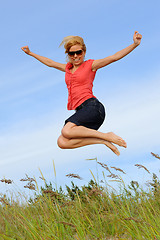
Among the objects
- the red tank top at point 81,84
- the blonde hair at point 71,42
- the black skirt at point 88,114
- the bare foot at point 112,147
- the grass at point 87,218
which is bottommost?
the grass at point 87,218

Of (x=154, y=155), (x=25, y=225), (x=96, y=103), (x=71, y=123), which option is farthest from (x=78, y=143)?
(x=25, y=225)

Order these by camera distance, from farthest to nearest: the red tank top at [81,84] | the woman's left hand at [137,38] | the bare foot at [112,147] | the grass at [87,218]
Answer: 1. the bare foot at [112,147]
2. the red tank top at [81,84]
3. the woman's left hand at [137,38]
4. the grass at [87,218]

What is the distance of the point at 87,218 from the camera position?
14.2ft

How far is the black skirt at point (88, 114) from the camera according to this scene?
20.9 ft

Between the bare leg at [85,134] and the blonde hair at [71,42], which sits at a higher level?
the blonde hair at [71,42]

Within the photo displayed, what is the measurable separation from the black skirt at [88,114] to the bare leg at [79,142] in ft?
1.05

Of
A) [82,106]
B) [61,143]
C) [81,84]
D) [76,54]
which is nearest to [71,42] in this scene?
[76,54]

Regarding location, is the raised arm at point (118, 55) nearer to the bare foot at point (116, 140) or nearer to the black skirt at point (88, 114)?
the black skirt at point (88, 114)

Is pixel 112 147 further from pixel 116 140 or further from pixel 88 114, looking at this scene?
pixel 88 114

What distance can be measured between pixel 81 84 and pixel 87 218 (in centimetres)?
303

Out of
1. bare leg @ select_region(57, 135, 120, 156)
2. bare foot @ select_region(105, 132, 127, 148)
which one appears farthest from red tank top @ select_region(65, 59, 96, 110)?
bare foot @ select_region(105, 132, 127, 148)

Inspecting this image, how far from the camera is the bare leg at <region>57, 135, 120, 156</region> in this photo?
6.55 metres

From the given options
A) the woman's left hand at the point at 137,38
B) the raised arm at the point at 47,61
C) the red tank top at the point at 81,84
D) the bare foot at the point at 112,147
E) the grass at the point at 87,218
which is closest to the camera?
the grass at the point at 87,218

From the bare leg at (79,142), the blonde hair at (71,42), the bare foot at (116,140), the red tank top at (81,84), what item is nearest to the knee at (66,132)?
the bare leg at (79,142)
